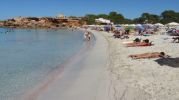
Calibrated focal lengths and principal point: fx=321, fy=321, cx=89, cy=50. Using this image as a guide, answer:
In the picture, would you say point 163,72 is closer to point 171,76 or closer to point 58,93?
point 171,76

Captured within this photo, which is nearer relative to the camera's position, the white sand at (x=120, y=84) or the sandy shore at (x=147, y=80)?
the sandy shore at (x=147, y=80)

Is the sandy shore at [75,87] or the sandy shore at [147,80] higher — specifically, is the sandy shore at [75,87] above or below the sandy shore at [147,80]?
below

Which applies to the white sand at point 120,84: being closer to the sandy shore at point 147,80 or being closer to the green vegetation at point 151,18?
the sandy shore at point 147,80

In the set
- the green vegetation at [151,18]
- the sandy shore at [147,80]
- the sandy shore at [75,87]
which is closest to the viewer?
the sandy shore at [147,80]

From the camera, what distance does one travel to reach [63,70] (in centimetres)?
1533

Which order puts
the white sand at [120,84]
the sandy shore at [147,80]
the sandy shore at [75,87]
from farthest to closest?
the sandy shore at [75,87]
the white sand at [120,84]
the sandy shore at [147,80]

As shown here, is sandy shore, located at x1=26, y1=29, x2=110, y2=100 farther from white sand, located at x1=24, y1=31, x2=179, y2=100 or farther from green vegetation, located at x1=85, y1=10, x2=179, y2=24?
green vegetation, located at x1=85, y1=10, x2=179, y2=24

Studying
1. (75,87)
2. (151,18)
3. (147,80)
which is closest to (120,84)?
(147,80)

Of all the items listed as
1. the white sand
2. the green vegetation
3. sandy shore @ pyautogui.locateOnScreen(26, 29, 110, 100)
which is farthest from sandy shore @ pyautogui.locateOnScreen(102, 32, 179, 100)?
the green vegetation

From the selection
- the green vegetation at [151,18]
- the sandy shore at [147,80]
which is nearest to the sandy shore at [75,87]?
the sandy shore at [147,80]

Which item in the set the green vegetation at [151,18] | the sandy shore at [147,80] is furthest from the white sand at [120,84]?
the green vegetation at [151,18]

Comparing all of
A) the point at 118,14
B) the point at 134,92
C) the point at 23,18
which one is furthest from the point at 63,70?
the point at 23,18

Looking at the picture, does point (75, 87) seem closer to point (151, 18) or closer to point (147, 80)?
point (147, 80)

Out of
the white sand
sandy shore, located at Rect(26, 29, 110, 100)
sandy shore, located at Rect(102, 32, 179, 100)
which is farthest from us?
sandy shore, located at Rect(26, 29, 110, 100)
